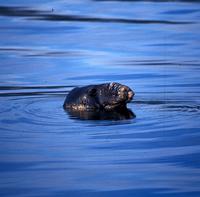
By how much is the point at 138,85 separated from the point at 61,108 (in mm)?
1997

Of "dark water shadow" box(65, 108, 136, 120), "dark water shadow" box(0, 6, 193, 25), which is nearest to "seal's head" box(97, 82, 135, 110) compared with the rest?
"dark water shadow" box(65, 108, 136, 120)

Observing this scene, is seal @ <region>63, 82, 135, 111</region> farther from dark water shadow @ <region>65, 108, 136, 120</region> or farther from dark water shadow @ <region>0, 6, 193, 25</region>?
dark water shadow @ <region>0, 6, 193, 25</region>

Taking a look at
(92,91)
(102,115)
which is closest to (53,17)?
(92,91)

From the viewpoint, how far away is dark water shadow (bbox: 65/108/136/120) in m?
11.4

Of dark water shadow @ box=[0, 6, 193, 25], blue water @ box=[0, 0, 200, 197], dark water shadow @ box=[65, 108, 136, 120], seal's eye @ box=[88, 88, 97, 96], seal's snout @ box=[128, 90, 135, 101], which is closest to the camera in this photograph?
blue water @ box=[0, 0, 200, 197]

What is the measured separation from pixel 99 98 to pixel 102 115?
508mm

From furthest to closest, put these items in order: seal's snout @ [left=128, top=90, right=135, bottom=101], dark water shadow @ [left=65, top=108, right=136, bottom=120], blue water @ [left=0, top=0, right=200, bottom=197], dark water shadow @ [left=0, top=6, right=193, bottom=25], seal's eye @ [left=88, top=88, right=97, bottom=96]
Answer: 1. dark water shadow @ [left=0, top=6, right=193, bottom=25]
2. seal's eye @ [left=88, top=88, right=97, bottom=96]
3. seal's snout @ [left=128, top=90, right=135, bottom=101]
4. dark water shadow @ [left=65, top=108, right=136, bottom=120]
5. blue water @ [left=0, top=0, right=200, bottom=197]

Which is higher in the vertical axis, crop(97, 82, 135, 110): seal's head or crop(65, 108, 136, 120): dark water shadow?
crop(97, 82, 135, 110): seal's head

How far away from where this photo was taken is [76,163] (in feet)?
29.9

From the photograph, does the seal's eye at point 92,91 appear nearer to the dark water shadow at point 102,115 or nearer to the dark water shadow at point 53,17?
the dark water shadow at point 102,115

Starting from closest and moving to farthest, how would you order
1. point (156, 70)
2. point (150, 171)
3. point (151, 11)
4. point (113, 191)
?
point (113, 191) < point (150, 171) < point (156, 70) < point (151, 11)

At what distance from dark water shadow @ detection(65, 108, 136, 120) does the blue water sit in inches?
4.9

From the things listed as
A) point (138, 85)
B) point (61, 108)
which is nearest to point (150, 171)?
point (61, 108)

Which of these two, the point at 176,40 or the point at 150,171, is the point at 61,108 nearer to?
the point at 150,171
